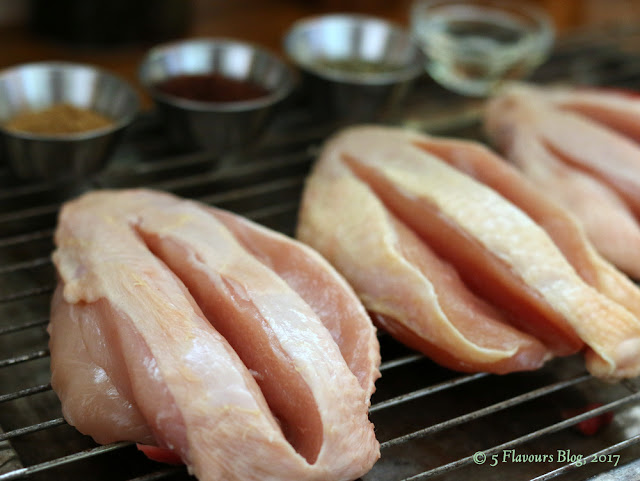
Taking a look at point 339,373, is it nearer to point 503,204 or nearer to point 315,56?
point 503,204

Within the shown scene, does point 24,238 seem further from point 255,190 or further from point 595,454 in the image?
point 595,454

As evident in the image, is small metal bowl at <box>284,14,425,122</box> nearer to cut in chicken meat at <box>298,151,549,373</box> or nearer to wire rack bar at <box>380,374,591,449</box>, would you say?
cut in chicken meat at <box>298,151,549,373</box>

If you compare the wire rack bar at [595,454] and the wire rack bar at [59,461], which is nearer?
the wire rack bar at [59,461]

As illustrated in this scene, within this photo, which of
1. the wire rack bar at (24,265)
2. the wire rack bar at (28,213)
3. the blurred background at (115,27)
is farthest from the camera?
the blurred background at (115,27)

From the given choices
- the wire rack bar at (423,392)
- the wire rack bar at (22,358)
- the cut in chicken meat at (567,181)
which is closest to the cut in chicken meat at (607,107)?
the cut in chicken meat at (567,181)

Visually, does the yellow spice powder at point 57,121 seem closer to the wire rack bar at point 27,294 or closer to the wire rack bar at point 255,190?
the wire rack bar at point 255,190

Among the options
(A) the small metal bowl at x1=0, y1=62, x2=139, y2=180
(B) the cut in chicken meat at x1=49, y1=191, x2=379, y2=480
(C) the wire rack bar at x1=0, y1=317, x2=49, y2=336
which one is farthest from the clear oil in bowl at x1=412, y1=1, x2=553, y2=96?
(C) the wire rack bar at x1=0, y1=317, x2=49, y2=336
